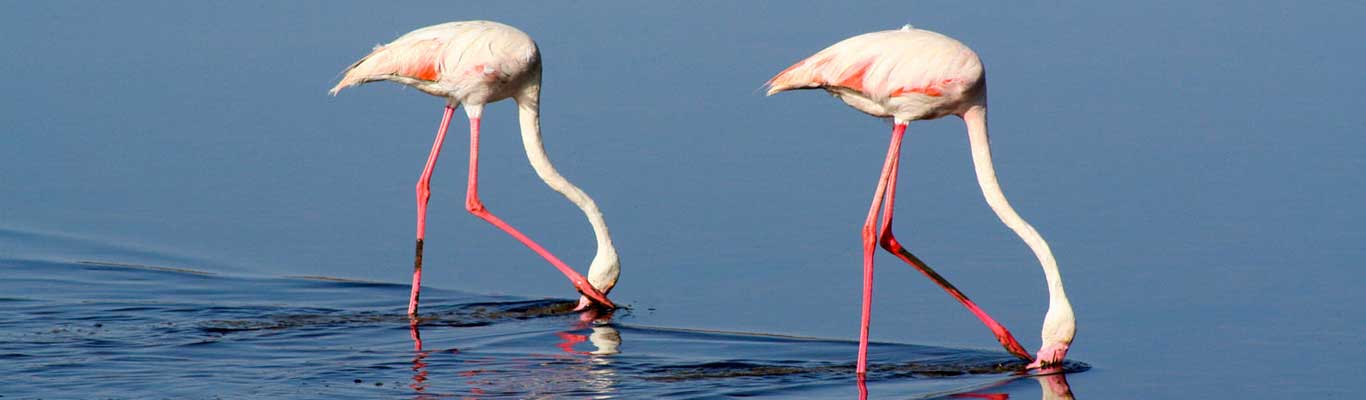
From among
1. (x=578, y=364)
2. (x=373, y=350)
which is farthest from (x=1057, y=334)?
(x=373, y=350)

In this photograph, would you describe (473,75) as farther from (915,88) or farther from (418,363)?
(915,88)

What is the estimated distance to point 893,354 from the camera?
841 cm

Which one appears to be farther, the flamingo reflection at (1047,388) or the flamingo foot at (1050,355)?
the flamingo foot at (1050,355)

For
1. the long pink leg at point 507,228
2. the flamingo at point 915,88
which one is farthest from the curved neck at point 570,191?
the flamingo at point 915,88

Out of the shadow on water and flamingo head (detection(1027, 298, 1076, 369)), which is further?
flamingo head (detection(1027, 298, 1076, 369))

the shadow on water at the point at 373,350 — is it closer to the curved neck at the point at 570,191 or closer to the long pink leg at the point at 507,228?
the long pink leg at the point at 507,228

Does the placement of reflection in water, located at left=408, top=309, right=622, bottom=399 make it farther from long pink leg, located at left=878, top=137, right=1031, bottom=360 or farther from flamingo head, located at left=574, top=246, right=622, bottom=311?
long pink leg, located at left=878, top=137, right=1031, bottom=360

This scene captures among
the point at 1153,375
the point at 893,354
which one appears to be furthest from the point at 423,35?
the point at 1153,375

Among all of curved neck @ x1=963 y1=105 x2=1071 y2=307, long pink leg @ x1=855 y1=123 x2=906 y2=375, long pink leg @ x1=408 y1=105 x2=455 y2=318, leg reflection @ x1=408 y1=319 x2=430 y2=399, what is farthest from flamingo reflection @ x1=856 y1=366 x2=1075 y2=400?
long pink leg @ x1=408 y1=105 x2=455 y2=318

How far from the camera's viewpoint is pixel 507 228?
32.6ft

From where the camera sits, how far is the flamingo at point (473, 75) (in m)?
9.48

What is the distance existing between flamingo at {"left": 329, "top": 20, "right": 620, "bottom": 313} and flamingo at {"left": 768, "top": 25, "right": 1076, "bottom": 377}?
68.9 inches

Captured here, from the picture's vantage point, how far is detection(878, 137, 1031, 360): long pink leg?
27.1 ft

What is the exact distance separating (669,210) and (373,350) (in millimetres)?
2741
